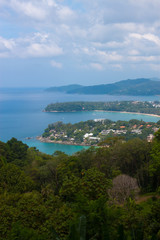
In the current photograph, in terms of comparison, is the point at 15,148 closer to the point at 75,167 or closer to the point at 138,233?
the point at 75,167

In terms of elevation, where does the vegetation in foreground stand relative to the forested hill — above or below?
below

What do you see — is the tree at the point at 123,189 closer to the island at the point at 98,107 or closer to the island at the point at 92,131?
the island at the point at 92,131

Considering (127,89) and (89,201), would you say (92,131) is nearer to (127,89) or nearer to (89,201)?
(89,201)

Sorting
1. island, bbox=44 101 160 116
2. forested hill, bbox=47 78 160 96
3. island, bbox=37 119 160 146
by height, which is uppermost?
forested hill, bbox=47 78 160 96

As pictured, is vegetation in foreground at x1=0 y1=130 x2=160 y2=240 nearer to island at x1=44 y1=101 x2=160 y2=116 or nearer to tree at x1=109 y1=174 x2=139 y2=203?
tree at x1=109 y1=174 x2=139 y2=203

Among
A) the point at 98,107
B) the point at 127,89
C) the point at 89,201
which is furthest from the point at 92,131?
the point at 127,89

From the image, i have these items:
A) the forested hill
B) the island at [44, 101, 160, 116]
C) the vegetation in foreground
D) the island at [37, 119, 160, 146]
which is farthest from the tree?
the forested hill

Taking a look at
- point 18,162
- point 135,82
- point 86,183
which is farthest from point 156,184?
point 135,82
